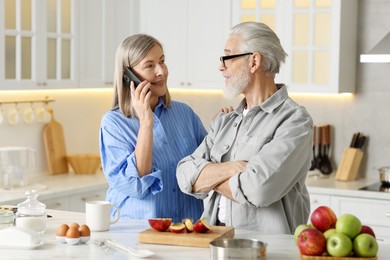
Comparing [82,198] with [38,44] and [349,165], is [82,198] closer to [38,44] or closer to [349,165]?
[38,44]

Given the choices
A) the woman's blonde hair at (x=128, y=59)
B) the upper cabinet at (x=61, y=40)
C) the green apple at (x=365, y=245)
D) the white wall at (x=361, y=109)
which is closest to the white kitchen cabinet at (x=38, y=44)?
the upper cabinet at (x=61, y=40)

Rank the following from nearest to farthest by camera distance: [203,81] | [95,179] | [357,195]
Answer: [357,195] < [95,179] < [203,81]

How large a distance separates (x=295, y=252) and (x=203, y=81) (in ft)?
11.1

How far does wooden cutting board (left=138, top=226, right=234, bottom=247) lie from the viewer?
2854mm

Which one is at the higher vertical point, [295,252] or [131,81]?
[131,81]

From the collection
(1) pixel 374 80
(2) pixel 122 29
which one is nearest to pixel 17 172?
(2) pixel 122 29

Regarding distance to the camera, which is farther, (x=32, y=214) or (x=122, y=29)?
(x=122, y=29)

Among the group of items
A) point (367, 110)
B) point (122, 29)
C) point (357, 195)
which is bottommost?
point (357, 195)

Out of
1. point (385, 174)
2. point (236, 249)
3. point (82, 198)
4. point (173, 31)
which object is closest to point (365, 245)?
point (236, 249)

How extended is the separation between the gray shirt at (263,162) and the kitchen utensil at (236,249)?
47 cm

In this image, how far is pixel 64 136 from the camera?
20.1 ft

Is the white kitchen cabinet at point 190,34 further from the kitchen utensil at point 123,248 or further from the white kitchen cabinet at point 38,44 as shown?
the kitchen utensil at point 123,248

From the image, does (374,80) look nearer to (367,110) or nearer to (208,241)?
(367,110)

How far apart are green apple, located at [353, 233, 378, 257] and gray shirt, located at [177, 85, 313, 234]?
581mm
